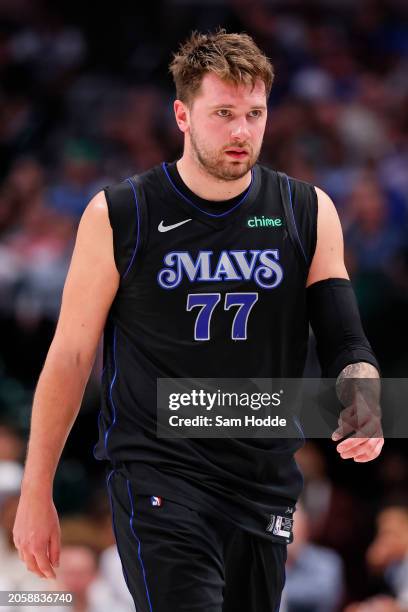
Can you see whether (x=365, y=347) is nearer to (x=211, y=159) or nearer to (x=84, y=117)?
(x=211, y=159)

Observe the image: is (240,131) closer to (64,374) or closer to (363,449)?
(64,374)

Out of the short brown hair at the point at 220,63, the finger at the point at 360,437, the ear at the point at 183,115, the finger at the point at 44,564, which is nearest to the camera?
the finger at the point at 360,437

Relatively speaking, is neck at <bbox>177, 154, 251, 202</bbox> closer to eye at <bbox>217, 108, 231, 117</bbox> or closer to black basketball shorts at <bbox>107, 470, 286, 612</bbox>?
eye at <bbox>217, 108, 231, 117</bbox>

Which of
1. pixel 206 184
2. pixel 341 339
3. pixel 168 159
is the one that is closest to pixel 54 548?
pixel 341 339

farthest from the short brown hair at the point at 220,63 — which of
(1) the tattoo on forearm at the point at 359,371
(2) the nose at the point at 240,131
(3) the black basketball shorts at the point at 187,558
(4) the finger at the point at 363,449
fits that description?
(3) the black basketball shorts at the point at 187,558

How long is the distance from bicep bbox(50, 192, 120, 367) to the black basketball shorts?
18.7 inches

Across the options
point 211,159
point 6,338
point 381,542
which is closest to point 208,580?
point 211,159

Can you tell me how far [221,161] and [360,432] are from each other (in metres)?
1.04

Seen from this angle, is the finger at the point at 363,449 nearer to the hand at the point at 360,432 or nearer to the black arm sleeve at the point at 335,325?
the hand at the point at 360,432

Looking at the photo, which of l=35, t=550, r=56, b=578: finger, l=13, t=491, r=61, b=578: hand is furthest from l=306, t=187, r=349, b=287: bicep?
l=35, t=550, r=56, b=578: finger

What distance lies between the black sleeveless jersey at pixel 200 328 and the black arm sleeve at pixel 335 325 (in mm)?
60

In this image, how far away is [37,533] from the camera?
3.70 meters

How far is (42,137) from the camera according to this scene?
10312mm

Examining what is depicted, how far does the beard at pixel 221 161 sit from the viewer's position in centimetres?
381
